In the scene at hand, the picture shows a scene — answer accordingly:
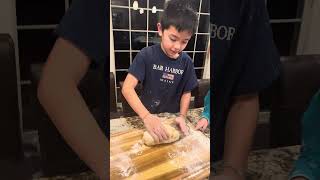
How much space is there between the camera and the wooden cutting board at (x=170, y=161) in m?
0.70

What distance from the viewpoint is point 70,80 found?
28.7 inches

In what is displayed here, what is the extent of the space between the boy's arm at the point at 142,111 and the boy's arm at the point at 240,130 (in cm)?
26

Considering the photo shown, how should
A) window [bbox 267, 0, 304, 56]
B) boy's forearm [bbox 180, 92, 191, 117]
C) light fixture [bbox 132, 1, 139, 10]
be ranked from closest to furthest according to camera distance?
1. light fixture [bbox 132, 1, 139, 10]
2. boy's forearm [bbox 180, 92, 191, 117]
3. window [bbox 267, 0, 304, 56]

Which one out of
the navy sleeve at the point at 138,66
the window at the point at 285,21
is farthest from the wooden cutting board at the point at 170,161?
the window at the point at 285,21

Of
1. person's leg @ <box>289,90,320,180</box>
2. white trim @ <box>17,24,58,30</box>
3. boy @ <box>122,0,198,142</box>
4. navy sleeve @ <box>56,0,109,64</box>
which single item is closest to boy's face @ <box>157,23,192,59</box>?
boy @ <box>122,0,198,142</box>

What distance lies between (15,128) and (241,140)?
0.52 metres

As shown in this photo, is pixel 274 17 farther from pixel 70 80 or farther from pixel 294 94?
pixel 70 80

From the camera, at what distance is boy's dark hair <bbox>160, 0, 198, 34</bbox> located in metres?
0.64

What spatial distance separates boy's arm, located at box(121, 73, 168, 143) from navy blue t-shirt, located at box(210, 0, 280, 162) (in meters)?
0.19

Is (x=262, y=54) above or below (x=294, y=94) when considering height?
above

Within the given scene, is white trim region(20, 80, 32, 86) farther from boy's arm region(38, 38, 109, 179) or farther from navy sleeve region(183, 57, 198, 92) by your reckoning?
navy sleeve region(183, 57, 198, 92)

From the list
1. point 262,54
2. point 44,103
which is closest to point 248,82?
point 262,54

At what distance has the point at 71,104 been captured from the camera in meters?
0.74

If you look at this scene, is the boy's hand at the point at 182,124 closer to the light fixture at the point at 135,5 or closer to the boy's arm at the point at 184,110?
the boy's arm at the point at 184,110
